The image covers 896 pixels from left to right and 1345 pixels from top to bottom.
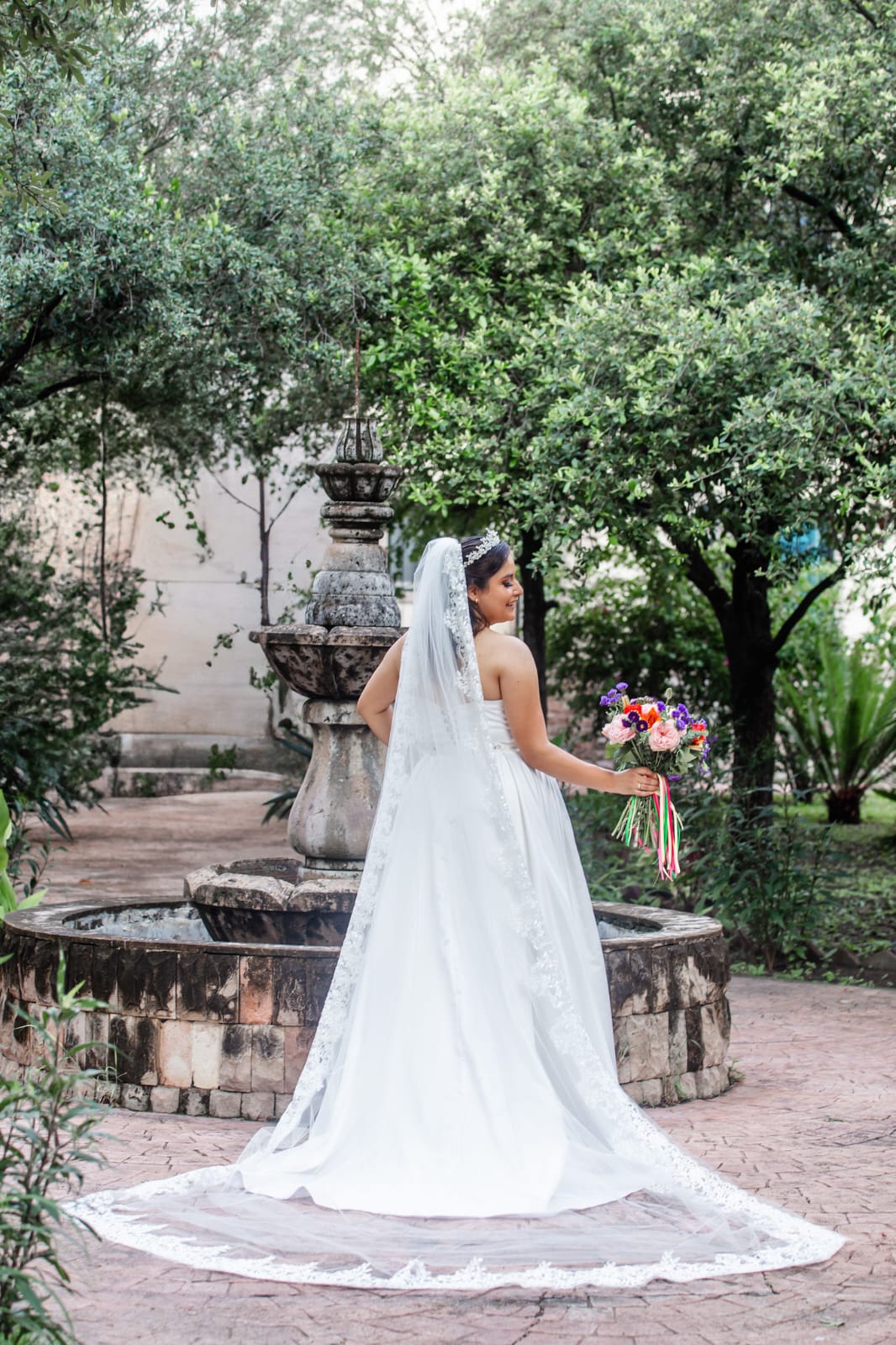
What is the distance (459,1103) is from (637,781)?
1.23m

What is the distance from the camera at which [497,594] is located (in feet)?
16.0

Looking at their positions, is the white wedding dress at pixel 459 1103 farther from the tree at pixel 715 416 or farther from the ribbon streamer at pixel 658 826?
the tree at pixel 715 416

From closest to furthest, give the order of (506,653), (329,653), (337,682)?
(506,653) → (329,653) → (337,682)

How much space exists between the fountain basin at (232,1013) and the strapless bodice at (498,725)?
1.12 meters

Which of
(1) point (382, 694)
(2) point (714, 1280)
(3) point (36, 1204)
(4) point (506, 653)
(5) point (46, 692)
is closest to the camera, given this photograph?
(3) point (36, 1204)

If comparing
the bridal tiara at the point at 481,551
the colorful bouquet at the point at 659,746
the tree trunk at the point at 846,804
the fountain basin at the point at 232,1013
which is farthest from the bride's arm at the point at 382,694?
the tree trunk at the point at 846,804

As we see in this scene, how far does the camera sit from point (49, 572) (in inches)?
493

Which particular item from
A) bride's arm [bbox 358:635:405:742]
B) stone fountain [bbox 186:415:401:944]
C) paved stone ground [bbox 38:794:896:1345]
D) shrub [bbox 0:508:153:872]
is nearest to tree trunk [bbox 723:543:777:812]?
paved stone ground [bbox 38:794:896:1345]

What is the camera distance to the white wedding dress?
381cm

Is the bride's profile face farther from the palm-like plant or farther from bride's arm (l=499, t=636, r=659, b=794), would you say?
the palm-like plant

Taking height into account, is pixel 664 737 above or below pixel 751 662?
below

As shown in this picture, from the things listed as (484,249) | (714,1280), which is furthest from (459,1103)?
(484,249)

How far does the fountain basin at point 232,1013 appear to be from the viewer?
5461 mm

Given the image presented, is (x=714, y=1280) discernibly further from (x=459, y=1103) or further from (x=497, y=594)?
(x=497, y=594)
